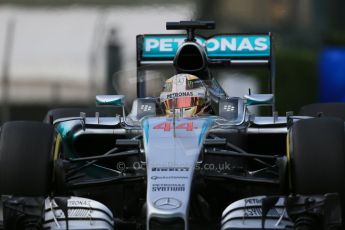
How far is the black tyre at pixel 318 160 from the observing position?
24.5ft

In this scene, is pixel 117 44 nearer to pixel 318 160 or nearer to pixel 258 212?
pixel 318 160

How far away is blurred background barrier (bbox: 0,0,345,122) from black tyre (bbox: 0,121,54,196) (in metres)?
7.64

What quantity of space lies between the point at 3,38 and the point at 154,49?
260 inches

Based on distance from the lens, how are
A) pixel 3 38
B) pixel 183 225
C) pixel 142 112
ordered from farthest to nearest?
1. pixel 3 38
2. pixel 142 112
3. pixel 183 225

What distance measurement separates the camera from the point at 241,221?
7.10 metres

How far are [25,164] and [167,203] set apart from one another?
1.06m

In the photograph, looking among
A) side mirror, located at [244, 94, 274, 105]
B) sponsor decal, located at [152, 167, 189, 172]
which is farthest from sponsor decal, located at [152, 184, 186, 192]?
side mirror, located at [244, 94, 274, 105]

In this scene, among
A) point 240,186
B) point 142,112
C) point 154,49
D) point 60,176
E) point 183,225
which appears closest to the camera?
point 183,225

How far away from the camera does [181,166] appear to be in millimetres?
7379

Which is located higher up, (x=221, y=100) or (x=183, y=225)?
(x=221, y=100)

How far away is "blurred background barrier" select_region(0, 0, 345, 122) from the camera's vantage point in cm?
1579

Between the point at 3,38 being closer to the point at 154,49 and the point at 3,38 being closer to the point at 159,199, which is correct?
the point at 154,49

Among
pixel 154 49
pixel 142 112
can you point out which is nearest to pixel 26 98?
pixel 154 49

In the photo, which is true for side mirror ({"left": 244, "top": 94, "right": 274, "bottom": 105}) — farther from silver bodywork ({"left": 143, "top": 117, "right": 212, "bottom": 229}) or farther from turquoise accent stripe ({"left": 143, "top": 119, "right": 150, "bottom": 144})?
turquoise accent stripe ({"left": 143, "top": 119, "right": 150, "bottom": 144})
